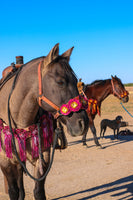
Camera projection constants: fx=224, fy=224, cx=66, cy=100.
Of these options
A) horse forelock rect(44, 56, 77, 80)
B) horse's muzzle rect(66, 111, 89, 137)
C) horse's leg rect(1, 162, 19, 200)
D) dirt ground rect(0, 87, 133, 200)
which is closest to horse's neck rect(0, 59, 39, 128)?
horse forelock rect(44, 56, 77, 80)

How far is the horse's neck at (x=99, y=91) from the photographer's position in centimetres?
856

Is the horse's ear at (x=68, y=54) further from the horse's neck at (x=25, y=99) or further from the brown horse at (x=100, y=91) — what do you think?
the brown horse at (x=100, y=91)

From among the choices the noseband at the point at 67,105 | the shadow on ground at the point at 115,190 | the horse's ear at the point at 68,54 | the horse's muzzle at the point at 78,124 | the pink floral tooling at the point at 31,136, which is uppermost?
the horse's ear at the point at 68,54

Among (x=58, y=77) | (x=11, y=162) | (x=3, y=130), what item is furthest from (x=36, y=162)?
(x=58, y=77)

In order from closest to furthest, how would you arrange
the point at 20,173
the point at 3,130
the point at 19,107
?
1. the point at 19,107
2. the point at 3,130
3. the point at 20,173

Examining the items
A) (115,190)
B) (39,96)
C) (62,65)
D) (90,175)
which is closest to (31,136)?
(39,96)

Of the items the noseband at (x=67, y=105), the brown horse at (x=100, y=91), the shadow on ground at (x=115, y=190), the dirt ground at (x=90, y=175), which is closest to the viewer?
the noseband at (x=67, y=105)

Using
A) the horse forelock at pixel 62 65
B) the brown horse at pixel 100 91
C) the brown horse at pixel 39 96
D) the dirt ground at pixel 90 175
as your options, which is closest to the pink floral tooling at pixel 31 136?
the brown horse at pixel 39 96

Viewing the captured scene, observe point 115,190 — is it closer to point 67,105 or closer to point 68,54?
point 67,105

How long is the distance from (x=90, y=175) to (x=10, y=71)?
3.57m

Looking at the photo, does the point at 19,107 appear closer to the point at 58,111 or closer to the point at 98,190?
the point at 58,111

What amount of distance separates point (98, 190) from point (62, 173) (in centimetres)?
137

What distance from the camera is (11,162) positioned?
283 centimetres

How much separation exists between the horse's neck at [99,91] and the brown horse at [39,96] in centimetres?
594
